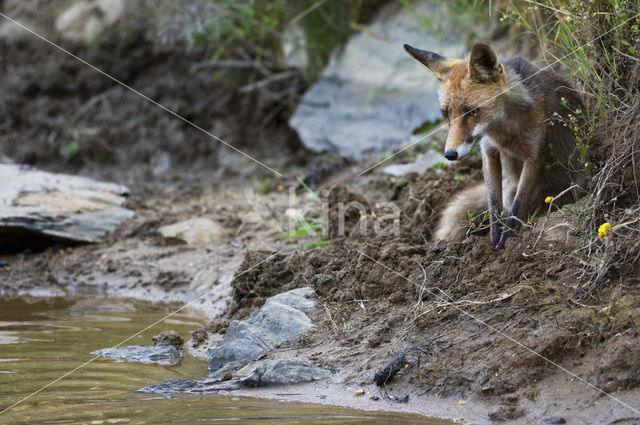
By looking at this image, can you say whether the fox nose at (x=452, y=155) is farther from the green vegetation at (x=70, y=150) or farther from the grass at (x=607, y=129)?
the green vegetation at (x=70, y=150)

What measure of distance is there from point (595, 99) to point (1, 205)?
571 cm

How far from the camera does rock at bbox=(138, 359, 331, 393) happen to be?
12.6 ft

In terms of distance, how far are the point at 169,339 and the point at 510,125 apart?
2568 mm

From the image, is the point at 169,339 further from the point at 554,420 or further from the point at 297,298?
the point at 554,420

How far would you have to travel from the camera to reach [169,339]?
15.8 feet

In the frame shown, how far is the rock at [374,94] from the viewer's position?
900cm

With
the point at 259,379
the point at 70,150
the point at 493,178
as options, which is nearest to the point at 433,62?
the point at 493,178

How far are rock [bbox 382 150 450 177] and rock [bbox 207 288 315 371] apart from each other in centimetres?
275

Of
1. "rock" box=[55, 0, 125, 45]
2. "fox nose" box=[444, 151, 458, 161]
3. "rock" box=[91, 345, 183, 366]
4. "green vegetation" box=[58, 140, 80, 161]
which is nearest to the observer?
"fox nose" box=[444, 151, 458, 161]

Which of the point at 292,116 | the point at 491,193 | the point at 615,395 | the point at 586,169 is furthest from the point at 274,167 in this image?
the point at 615,395

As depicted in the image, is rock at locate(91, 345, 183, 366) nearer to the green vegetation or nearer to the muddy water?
the muddy water

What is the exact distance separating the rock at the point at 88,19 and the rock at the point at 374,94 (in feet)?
13.1

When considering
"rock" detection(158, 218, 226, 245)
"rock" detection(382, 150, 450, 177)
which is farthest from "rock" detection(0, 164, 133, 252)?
"rock" detection(382, 150, 450, 177)

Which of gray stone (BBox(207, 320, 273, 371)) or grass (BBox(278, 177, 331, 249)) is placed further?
grass (BBox(278, 177, 331, 249))
